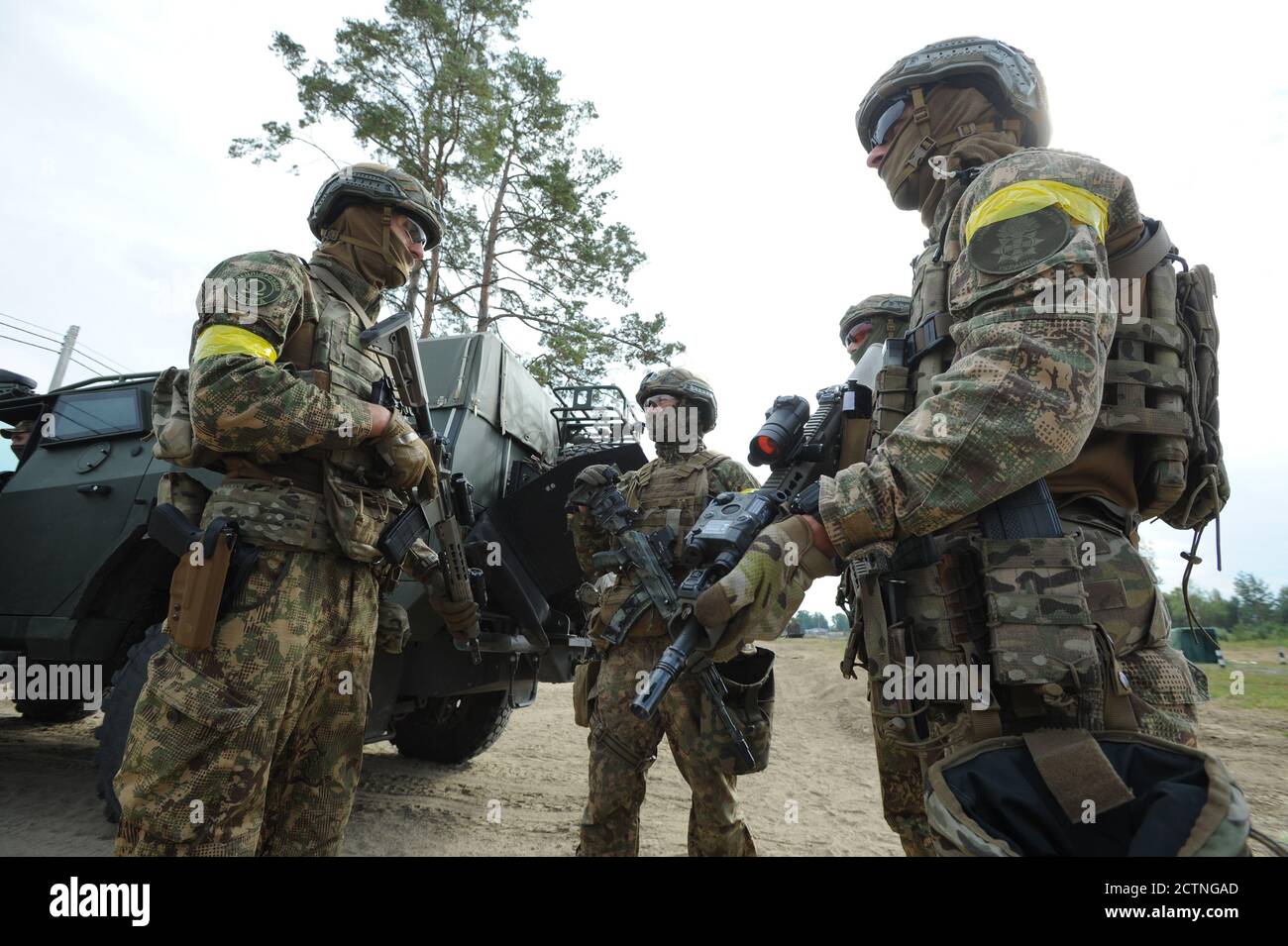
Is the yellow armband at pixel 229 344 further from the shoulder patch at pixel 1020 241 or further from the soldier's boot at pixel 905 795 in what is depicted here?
the soldier's boot at pixel 905 795

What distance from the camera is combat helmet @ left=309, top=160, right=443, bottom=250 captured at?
8.52 feet

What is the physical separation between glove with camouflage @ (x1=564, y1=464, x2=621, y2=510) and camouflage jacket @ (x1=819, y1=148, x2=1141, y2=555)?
7.97 feet

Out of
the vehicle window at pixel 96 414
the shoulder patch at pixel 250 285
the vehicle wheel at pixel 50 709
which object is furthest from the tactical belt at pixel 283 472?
the vehicle wheel at pixel 50 709

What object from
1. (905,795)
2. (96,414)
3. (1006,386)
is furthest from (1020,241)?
(96,414)

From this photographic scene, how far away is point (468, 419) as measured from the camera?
411 centimetres

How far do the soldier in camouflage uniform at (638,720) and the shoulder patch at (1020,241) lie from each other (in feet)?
7.40

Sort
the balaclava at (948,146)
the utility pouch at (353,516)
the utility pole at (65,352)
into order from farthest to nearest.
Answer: the utility pole at (65,352) < the utility pouch at (353,516) < the balaclava at (948,146)

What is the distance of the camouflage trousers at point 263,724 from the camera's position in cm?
177

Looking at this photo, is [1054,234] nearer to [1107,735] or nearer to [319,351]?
[1107,735]

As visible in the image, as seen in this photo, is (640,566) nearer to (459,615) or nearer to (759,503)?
(459,615)

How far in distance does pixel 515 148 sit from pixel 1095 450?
12072 millimetres

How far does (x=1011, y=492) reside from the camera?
1.28 metres
